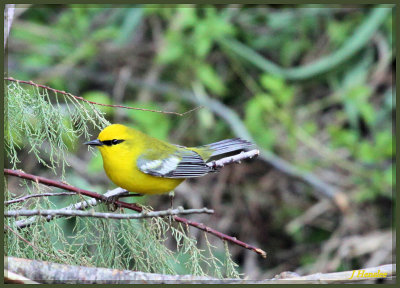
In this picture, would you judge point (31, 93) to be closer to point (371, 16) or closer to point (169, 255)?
point (169, 255)

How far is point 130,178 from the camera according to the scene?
199cm

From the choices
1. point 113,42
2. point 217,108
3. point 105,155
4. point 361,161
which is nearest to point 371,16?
point 361,161

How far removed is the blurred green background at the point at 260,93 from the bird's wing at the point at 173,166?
6.18 ft

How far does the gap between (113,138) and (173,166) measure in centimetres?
29

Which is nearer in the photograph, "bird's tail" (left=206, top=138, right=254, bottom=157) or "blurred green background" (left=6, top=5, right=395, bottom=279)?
"bird's tail" (left=206, top=138, right=254, bottom=157)

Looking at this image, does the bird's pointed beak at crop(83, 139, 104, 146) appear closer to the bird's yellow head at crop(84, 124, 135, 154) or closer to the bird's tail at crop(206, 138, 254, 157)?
the bird's yellow head at crop(84, 124, 135, 154)

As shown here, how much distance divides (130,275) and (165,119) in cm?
265

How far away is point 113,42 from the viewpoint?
4762mm

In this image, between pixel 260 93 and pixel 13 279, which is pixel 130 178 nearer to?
pixel 13 279

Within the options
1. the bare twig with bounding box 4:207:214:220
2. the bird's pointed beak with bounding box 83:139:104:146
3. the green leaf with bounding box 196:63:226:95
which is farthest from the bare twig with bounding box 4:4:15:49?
the green leaf with bounding box 196:63:226:95

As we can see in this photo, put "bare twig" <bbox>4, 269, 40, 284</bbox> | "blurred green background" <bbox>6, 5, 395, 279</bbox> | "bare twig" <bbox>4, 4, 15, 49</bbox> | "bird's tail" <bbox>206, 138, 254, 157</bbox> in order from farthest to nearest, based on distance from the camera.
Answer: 1. "blurred green background" <bbox>6, 5, 395, 279</bbox>
2. "bird's tail" <bbox>206, 138, 254, 157</bbox>
3. "bare twig" <bbox>4, 4, 15, 49</bbox>
4. "bare twig" <bbox>4, 269, 40, 284</bbox>

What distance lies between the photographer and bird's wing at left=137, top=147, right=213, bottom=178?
2061 mm

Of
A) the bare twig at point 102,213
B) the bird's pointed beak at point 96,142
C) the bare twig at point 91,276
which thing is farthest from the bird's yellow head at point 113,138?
the bare twig at point 91,276

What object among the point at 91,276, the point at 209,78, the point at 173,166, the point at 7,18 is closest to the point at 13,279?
the point at 91,276
